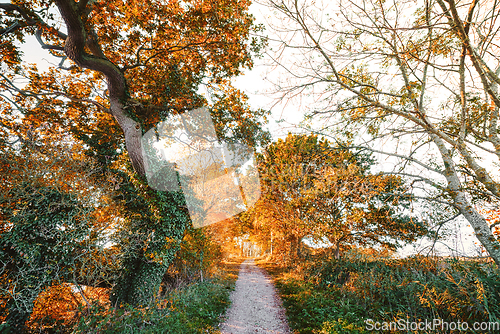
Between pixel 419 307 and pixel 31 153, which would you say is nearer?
pixel 419 307

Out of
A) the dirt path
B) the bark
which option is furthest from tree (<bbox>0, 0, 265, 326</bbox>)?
the bark

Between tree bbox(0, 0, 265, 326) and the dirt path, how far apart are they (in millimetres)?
Answer: 3017

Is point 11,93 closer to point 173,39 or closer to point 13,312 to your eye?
point 173,39

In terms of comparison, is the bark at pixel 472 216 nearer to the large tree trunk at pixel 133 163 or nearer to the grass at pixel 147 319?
the grass at pixel 147 319

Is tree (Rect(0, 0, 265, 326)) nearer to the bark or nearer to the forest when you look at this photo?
the forest

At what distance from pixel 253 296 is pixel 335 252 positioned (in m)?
5.04

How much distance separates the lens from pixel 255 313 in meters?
6.24

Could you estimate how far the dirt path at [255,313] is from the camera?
5172mm

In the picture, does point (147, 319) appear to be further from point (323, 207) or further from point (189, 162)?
point (323, 207)

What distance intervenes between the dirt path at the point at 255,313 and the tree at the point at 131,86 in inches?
119

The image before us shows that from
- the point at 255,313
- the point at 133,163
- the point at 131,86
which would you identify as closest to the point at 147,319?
the point at 255,313

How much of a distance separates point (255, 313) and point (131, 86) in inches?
393

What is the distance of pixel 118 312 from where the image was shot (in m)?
4.42

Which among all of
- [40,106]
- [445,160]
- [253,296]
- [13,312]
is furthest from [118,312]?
[445,160]
